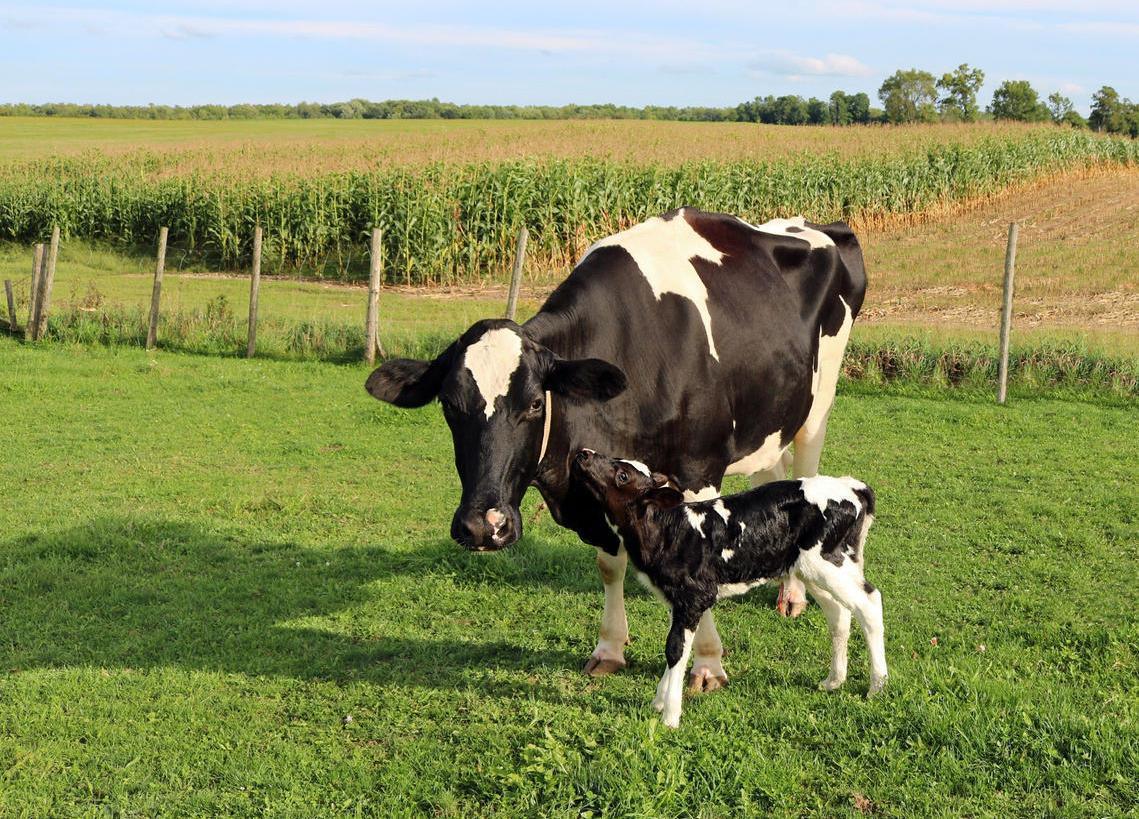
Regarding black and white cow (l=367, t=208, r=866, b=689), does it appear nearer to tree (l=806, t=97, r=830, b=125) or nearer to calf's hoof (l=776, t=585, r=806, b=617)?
calf's hoof (l=776, t=585, r=806, b=617)

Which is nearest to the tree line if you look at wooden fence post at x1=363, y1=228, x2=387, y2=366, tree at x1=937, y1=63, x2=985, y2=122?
tree at x1=937, y1=63, x2=985, y2=122

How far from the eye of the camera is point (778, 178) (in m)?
29.6

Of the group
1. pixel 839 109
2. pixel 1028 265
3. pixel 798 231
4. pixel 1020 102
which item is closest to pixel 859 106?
pixel 839 109

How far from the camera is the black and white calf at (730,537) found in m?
5.30

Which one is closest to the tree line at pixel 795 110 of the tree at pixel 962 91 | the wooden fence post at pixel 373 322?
the tree at pixel 962 91

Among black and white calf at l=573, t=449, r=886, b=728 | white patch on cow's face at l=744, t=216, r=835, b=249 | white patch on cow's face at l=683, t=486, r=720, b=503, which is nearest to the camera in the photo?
black and white calf at l=573, t=449, r=886, b=728

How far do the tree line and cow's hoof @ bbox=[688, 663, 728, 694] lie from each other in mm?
62695

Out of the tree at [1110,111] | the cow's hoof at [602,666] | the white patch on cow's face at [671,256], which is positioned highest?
the tree at [1110,111]

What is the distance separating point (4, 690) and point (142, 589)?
1.68 metres

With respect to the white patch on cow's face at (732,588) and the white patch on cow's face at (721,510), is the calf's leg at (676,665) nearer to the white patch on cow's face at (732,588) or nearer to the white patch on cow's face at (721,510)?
the white patch on cow's face at (732,588)

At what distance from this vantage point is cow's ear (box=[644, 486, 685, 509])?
5.35 metres

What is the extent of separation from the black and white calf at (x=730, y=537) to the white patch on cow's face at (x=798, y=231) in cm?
273

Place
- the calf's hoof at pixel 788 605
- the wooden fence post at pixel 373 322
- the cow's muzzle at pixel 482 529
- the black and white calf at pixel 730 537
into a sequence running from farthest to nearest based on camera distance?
the wooden fence post at pixel 373 322, the calf's hoof at pixel 788 605, the black and white calf at pixel 730 537, the cow's muzzle at pixel 482 529

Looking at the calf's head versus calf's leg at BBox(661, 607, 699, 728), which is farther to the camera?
the calf's head
